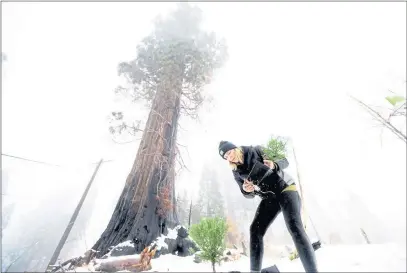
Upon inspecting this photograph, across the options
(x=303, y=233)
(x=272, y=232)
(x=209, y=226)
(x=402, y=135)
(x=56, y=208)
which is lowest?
(x=303, y=233)

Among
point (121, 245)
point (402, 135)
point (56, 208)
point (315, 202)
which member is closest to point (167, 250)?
point (121, 245)

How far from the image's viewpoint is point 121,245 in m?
6.16

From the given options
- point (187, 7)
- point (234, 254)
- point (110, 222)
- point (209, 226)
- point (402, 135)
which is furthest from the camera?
point (187, 7)

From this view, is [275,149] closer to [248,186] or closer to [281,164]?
[281,164]

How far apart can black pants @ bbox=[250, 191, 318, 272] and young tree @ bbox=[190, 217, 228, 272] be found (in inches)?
21.3

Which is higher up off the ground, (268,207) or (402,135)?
(402,135)

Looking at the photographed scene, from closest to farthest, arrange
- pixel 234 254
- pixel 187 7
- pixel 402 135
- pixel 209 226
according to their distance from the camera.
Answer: pixel 402 135 < pixel 209 226 < pixel 234 254 < pixel 187 7

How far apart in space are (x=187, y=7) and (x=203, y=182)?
4030 centimetres

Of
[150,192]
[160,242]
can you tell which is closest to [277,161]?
[160,242]

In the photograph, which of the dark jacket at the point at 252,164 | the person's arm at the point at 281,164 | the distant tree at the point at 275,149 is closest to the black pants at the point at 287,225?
the dark jacket at the point at 252,164

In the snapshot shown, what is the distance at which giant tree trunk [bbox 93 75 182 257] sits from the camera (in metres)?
6.68

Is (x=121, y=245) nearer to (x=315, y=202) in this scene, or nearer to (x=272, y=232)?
(x=272, y=232)

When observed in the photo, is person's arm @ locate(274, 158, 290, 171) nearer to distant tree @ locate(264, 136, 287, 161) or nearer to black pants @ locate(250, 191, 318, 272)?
distant tree @ locate(264, 136, 287, 161)

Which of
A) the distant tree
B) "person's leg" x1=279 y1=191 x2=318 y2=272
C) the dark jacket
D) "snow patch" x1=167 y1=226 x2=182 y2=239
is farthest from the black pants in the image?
"snow patch" x1=167 y1=226 x2=182 y2=239
